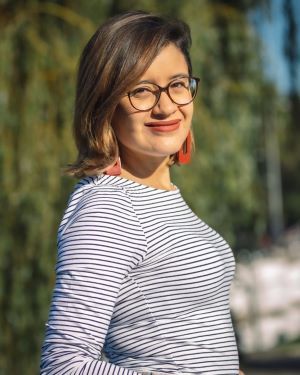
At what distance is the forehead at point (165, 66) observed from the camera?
186 cm

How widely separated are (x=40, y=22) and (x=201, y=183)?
145 cm

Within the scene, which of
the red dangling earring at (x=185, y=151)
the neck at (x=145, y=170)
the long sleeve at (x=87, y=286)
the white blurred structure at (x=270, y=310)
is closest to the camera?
the long sleeve at (x=87, y=286)

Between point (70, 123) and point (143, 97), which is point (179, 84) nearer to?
point (143, 97)

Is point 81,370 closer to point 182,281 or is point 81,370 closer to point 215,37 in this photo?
point 182,281

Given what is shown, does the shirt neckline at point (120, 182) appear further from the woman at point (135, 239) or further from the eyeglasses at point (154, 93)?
the eyeglasses at point (154, 93)

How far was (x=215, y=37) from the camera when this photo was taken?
6.56 m

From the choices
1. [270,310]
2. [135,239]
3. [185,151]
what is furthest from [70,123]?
[270,310]

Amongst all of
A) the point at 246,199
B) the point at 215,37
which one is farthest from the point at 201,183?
the point at 215,37

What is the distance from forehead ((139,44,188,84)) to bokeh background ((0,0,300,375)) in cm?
370

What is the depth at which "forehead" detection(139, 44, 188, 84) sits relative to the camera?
1.86 metres

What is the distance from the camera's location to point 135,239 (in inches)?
67.2

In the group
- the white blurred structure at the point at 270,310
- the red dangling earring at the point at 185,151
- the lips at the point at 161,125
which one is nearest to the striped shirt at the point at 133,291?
the lips at the point at 161,125

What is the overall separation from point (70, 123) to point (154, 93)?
13.1 ft

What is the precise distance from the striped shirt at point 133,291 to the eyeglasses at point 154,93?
16 centimetres
